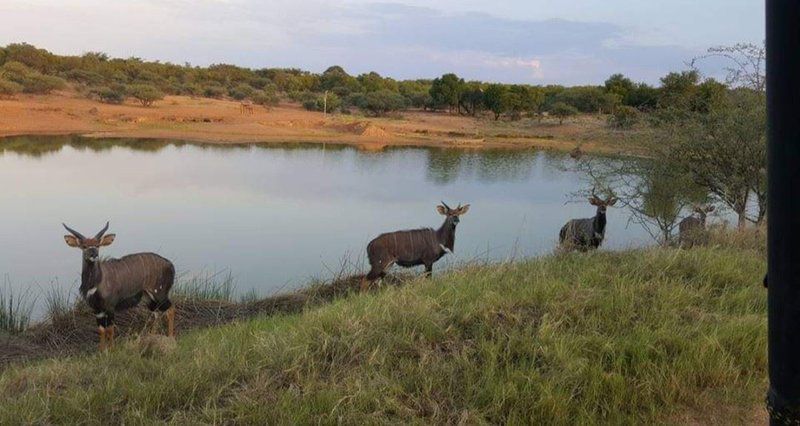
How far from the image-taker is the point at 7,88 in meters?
48.3

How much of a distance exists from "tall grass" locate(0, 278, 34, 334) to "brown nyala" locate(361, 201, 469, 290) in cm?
489

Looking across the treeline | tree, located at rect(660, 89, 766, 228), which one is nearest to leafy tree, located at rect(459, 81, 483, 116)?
the treeline

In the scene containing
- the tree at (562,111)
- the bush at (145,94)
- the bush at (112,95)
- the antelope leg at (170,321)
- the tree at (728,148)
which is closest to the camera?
the antelope leg at (170,321)

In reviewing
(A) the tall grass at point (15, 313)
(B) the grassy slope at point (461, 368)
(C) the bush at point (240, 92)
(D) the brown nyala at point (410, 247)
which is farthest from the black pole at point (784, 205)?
(C) the bush at point (240, 92)

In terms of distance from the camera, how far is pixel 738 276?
6.95 meters

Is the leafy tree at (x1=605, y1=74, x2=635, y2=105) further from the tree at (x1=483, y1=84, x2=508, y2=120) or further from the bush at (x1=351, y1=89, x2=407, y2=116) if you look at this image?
the bush at (x1=351, y1=89, x2=407, y2=116)

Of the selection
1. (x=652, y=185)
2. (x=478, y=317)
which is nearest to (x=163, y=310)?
(x=478, y=317)

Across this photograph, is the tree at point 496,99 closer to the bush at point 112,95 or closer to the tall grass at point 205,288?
the bush at point 112,95

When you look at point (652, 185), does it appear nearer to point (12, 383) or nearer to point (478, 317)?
point (478, 317)

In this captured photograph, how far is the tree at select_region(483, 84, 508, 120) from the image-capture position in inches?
2470

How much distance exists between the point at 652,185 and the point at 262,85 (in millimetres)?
68249

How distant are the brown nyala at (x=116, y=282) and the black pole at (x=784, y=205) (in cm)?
717

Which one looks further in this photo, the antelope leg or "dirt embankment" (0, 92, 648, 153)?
"dirt embankment" (0, 92, 648, 153)

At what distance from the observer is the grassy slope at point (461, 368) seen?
4094mm
